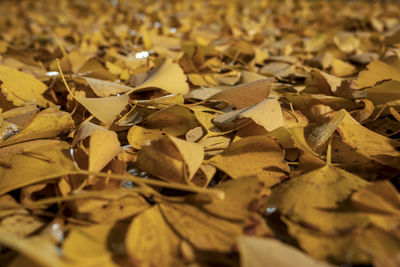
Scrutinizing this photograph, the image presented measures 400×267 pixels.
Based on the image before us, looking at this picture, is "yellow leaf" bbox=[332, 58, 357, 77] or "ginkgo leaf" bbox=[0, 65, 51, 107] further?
"yellow leaf" bbox=[332, 58, 357, 77]

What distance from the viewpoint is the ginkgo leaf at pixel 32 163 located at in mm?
305

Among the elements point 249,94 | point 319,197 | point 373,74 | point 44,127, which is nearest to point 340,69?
point 373,74

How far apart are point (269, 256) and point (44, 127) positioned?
33cm

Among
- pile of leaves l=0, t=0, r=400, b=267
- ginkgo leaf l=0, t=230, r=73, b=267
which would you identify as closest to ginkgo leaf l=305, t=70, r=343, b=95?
pile of leaves l=0, t=0, r=400, b=267

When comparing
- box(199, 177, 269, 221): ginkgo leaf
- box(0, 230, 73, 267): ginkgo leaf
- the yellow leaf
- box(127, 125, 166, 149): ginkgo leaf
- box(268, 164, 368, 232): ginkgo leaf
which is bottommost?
the yellow leaf

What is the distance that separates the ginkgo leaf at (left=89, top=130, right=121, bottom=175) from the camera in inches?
12.5

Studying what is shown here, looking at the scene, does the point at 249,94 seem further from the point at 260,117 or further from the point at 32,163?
the point at 32,163

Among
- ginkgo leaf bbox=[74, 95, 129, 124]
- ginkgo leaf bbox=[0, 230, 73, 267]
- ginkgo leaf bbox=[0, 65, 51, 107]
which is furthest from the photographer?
ginkgo leaf bbox=[0, 65, 51, 107]

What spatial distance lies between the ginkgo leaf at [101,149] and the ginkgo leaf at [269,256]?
6.6 inches

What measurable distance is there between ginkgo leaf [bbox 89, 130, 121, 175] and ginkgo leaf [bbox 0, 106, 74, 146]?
0.12m

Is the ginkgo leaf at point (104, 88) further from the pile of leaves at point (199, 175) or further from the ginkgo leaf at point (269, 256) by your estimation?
the ginkgo leaf at point (269, 256)

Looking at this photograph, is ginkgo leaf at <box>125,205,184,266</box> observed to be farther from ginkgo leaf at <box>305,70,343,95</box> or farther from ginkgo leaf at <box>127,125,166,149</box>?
ginkgo leaf at <box>305,70,343,95</box>

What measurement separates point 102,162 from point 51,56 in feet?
2.25

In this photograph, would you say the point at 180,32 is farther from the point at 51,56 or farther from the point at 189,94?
the point at 189,94
